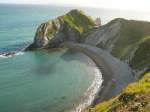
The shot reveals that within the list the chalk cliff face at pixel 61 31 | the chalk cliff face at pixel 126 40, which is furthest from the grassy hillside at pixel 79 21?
the chalk cliff face at pixel 126 40

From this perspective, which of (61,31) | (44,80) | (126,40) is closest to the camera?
(44,80)

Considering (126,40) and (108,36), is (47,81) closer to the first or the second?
(126,40)

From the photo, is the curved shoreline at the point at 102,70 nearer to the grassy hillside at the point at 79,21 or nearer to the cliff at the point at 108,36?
the cliff at the point at 108,36

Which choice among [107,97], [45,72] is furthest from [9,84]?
[107,97]

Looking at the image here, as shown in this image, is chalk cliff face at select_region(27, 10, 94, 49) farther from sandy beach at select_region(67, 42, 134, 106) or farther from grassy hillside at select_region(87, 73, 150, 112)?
grassy hillside at select_region(87, 73, 150, 112)

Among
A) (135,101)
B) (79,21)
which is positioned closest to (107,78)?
(135,101)

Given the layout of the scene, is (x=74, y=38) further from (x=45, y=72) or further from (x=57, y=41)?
(x=45, y=72)

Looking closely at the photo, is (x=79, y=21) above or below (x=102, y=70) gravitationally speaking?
above
